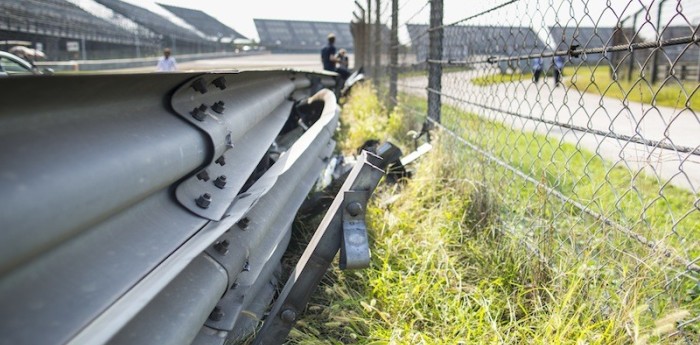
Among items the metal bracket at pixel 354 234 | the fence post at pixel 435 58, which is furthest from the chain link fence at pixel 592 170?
the metal bracket at pixel 354 234

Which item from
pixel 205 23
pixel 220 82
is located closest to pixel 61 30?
pixel 220 82

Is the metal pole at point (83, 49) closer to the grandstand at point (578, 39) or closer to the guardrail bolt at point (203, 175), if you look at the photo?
the grandstand at point (578, 39)

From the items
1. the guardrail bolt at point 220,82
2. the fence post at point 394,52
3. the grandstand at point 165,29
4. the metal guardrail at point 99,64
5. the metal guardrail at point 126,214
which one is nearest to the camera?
the metal guardrail at point 126,214

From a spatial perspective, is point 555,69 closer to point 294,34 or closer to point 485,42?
point 485,42

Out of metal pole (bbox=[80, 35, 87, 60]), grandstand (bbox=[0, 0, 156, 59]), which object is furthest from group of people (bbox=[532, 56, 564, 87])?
metal pole (bbox=[80, 35, 87, 60])

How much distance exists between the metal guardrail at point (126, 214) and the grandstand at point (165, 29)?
1776 inches

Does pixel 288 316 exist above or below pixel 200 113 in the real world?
below

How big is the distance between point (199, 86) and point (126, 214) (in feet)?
2.32

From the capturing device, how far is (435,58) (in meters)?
5.29

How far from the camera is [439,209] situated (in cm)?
341

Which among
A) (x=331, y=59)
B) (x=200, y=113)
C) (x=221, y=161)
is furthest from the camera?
(x=331, y=59)

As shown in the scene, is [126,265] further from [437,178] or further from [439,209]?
[437,178]

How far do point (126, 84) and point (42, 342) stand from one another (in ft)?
2.27

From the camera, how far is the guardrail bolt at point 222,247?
1.78 metres
